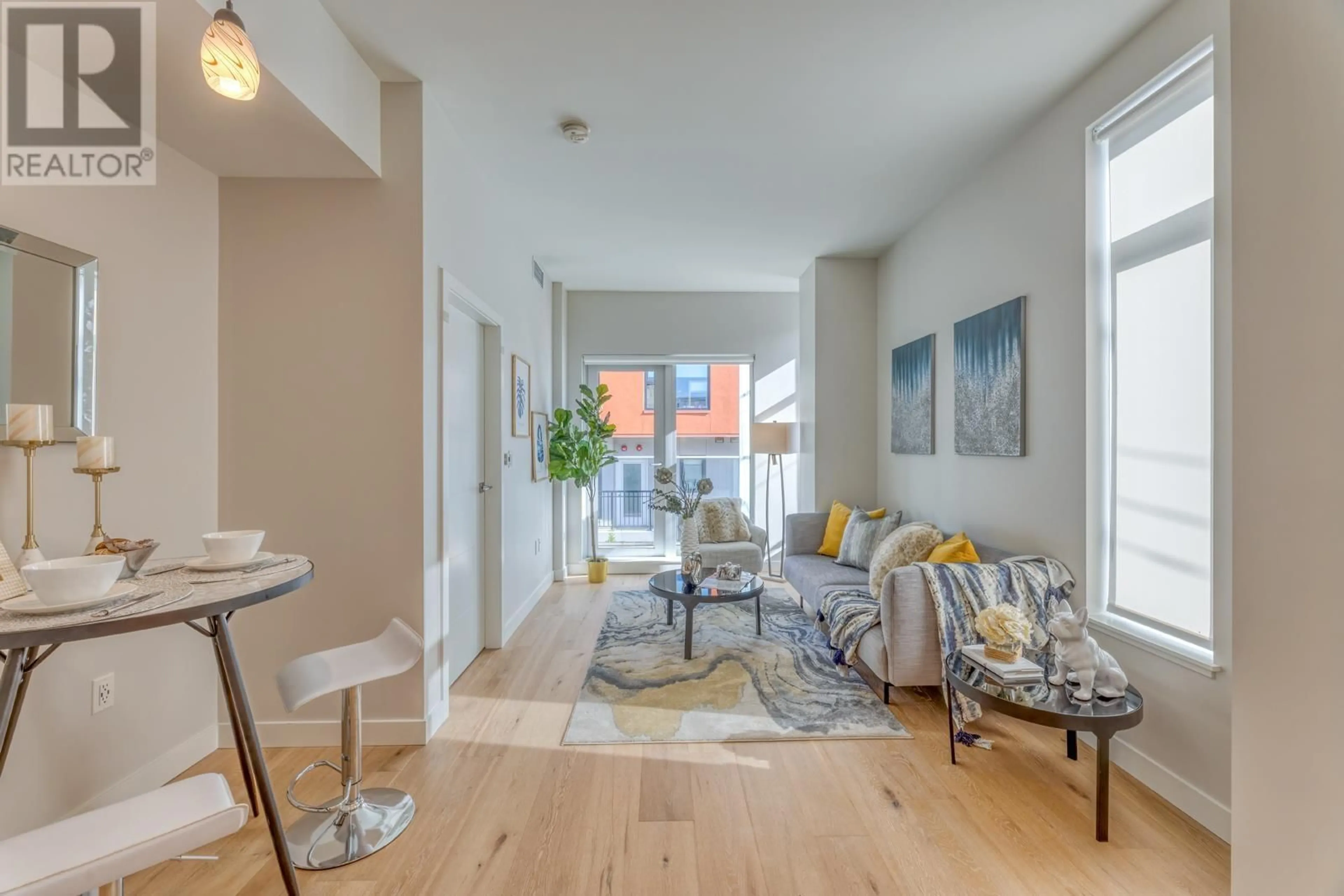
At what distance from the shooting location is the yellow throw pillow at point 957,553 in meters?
2.96

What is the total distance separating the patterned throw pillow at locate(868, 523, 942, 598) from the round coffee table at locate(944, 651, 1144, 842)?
119cm

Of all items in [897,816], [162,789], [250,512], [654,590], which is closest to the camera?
[162,789]

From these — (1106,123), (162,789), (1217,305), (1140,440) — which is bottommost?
(162,789)

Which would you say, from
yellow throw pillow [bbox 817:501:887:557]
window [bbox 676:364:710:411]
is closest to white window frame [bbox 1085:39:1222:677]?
yellow throw pillow [bbox 817:501:887:557]

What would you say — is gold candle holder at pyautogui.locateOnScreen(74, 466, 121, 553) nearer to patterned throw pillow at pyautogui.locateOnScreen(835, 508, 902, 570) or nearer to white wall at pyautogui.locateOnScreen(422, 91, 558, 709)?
white wall at pyautogui.locateOnScreen(422, 91, 558, 709)

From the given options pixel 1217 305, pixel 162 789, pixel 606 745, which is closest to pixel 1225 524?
pixel 1217 305

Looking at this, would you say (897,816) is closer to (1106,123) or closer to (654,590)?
(654,590)

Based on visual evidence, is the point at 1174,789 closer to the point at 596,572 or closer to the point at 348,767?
the point at 348,767

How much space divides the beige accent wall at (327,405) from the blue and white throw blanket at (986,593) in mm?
2276

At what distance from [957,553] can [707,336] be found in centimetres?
358

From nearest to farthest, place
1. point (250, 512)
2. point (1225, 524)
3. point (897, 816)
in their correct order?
point (1225, 524) → point (897, 816) → point (250, 512)

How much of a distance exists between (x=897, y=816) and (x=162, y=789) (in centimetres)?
205

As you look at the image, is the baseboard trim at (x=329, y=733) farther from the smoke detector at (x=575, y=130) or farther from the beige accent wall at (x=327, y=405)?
the smoke detector at (x=575, y=130)

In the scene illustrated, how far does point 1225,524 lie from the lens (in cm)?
186
